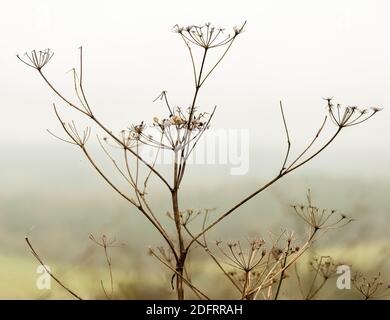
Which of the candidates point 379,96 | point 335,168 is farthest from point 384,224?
point 379,96

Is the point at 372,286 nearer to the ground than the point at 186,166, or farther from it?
nearer to the ground

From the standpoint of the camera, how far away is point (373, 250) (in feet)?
5.31

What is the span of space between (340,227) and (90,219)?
2.53 feet

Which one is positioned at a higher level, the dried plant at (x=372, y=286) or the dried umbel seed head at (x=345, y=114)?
the dried umbel seed head at (x=345, y=114)

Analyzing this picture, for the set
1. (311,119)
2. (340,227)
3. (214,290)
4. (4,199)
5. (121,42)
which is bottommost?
(214,290)

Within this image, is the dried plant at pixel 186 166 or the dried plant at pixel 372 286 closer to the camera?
the dried plant at pixel 186 166

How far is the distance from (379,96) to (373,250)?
49 centimetres

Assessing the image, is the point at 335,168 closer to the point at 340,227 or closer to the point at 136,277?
the point at 340,227

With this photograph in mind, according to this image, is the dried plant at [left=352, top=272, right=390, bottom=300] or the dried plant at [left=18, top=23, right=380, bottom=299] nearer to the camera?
the dried plant at [left=18, top=23, right=380, bottom=299]

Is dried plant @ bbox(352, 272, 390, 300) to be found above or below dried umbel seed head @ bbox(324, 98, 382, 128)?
below
